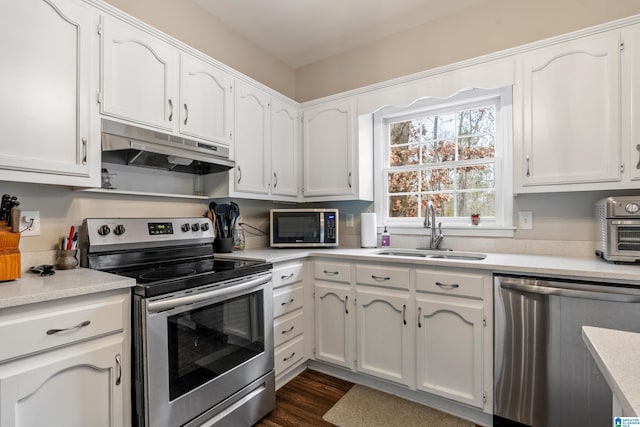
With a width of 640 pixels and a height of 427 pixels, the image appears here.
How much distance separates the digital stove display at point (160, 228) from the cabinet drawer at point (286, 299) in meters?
0.79

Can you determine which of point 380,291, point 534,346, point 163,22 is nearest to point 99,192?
point 163,22

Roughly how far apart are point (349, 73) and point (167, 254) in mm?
2251

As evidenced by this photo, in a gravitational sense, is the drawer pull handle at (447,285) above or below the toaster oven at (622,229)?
below

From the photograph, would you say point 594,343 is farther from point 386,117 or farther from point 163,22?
point 163,22

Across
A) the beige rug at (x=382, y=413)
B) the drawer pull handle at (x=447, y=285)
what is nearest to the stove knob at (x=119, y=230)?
the beige rug at (x=382, y=413)

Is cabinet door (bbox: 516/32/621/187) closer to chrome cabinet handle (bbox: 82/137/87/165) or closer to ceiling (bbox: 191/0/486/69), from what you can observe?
ceiling (bbox: 191/0/486/69)

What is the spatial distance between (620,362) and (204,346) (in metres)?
1.55

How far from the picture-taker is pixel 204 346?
155 centimetres

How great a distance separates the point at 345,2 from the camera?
2312 millimetres

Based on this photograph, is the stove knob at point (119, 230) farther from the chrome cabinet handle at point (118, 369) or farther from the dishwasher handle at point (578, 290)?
the dishwasher handle at point (578, 290)

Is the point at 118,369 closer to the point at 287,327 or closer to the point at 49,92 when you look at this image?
the point at 287,327

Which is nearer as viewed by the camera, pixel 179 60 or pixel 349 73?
pixel 179 60

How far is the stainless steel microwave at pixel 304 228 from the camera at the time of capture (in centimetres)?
256

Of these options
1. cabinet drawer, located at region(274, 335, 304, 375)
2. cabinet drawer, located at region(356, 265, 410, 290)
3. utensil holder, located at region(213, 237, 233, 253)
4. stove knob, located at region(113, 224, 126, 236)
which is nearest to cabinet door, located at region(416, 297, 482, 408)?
cabinet drawer, located at region(356, 265, 410, 290)
